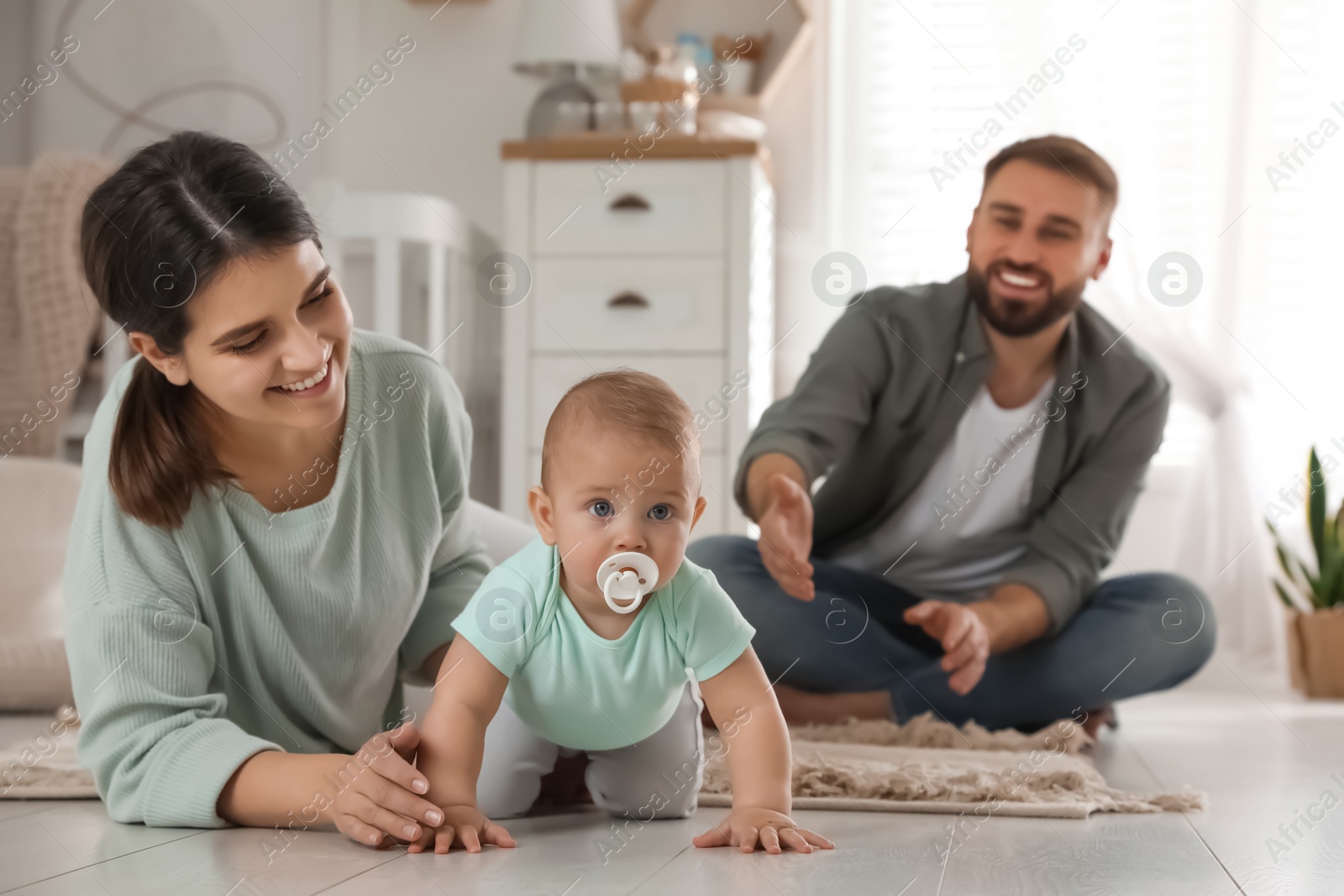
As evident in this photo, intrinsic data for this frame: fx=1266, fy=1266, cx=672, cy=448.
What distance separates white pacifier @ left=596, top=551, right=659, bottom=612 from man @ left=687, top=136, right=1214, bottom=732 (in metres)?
0.59

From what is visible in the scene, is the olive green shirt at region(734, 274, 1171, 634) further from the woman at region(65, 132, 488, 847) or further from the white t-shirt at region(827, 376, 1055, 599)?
the woman at region(65, 132, 488, 847)

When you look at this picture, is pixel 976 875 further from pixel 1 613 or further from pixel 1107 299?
pixel 1107 299

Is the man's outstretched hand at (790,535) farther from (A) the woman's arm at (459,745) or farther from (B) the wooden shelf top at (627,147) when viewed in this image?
(B) the wooden shelf top at (627,147)

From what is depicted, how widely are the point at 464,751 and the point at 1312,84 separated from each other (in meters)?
2.16

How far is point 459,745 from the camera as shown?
2.59ft

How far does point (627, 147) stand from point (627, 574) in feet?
4.97

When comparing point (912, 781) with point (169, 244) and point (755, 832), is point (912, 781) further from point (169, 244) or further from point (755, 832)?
point (169, 244)

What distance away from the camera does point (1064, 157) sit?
1.45 m

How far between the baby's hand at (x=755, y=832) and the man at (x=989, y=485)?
58cm

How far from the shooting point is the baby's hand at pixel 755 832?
30.9 inches

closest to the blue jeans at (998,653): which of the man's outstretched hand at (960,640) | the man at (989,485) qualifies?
the man at (989,485)

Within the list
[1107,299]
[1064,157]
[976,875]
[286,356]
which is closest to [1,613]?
[286,356]

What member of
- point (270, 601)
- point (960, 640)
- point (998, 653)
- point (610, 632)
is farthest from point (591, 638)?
point (998, 653)

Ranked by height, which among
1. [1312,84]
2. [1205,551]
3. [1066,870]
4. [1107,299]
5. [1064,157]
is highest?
[1312,84]
